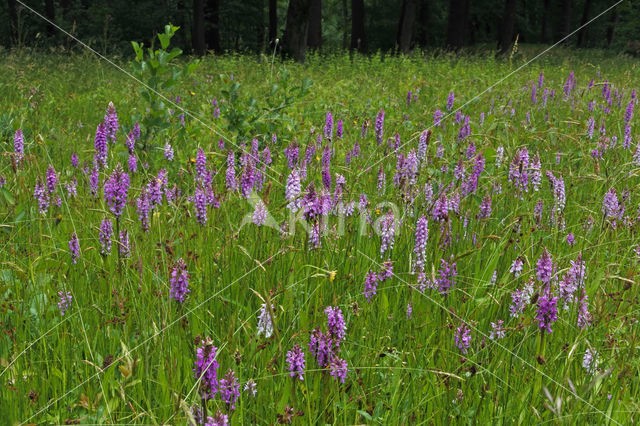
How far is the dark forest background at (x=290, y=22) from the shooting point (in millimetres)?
20783

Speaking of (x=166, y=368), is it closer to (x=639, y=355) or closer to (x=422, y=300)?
(x=422, y=300)

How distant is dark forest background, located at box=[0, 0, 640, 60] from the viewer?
2078cm

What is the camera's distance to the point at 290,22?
1560 centimetres

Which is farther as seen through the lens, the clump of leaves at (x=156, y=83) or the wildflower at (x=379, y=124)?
the wildflower at (x=379, y=124)

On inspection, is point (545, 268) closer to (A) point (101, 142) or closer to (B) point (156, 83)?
(A) point (101, 142)

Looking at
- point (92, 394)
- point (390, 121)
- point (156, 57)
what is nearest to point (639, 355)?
point (92, 394)

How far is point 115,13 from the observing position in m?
31.4

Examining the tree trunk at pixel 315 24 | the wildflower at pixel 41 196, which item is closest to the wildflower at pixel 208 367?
the wildflower at pixel 41 196

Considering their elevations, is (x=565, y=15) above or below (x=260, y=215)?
above

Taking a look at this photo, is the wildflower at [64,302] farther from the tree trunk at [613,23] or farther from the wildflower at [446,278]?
the tree trunk at [613,23]

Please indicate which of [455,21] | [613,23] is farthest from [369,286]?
[613,23]

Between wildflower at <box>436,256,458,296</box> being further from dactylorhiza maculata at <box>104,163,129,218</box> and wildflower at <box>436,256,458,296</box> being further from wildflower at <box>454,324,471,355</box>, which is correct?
dactylorhiza maculata at <box>104,163,129,218</box>

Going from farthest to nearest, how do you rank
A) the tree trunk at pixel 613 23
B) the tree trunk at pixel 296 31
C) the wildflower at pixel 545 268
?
the tree trunk at pixel 613 23 < the tree trunk at pixel 296 31 < the wildflower at pixel 545 268

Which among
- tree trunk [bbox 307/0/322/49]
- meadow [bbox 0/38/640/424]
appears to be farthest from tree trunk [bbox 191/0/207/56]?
meadow [bbox 0/38/640/424]
